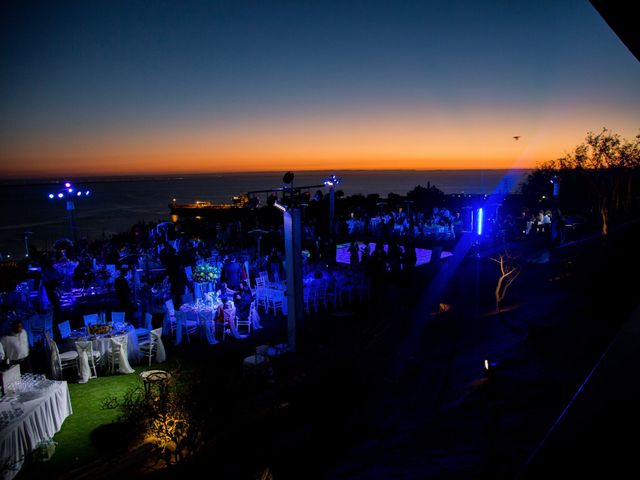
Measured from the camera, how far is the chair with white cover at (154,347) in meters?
8.27

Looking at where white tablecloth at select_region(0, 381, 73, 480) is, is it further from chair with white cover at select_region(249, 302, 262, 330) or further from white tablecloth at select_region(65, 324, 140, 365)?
chair with white cover at select_region(249, 302, 262, 330)

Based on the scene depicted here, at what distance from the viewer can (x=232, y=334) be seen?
9.63 m

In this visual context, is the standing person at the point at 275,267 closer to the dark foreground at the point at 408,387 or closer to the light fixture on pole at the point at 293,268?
the dark foreground at the point at 408,387

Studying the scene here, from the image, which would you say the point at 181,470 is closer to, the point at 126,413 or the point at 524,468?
the point at 126,413

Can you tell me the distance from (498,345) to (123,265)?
11552 mm

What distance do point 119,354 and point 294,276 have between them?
351 cm

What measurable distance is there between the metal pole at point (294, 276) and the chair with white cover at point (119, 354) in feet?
9.93

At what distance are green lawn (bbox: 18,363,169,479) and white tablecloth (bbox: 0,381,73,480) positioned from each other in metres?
0.16

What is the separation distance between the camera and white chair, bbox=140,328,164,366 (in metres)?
8.27

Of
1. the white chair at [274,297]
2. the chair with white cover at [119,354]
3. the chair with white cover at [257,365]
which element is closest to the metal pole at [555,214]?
the white chair at [274,297]

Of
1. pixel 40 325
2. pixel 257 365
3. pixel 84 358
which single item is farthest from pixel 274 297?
pixel 40 325

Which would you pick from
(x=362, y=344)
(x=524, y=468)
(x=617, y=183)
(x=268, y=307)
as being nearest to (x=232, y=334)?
(x=268, y=307)

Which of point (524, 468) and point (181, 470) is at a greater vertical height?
point (524, 468)

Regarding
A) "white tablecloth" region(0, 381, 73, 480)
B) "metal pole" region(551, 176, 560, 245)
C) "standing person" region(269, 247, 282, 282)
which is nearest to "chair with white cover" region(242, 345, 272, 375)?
"white tablecloth" region(0, 381, 73, 480)
